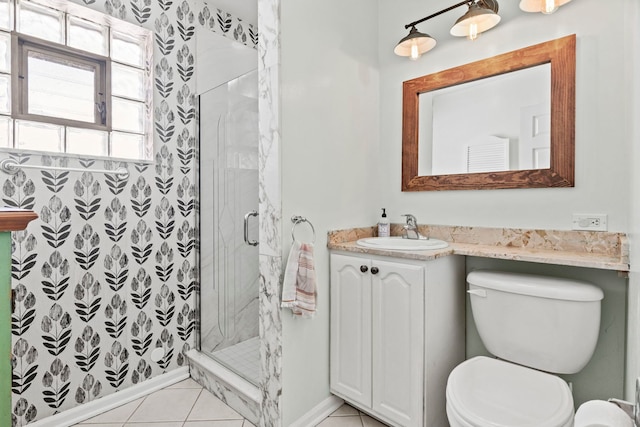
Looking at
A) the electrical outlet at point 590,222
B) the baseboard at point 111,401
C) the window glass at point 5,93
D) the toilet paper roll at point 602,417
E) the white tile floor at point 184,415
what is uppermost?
the window glass at point 5,93

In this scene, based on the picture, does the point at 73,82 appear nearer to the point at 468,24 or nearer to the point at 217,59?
the point at 217,59

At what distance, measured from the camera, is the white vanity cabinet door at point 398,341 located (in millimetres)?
1485

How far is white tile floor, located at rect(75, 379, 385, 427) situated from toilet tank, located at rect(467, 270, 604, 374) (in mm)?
804

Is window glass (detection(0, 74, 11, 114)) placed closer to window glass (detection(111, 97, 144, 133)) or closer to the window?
the window

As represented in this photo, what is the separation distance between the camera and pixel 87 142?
201cm

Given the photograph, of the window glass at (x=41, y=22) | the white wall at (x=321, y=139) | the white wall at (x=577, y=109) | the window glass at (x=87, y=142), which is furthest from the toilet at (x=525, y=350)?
the window glass at (x=41, y=22)

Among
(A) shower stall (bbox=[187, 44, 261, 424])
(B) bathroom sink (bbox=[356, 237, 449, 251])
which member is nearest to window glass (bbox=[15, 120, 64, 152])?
(A) shower stall (bbox=[187, 44, 261, 424])

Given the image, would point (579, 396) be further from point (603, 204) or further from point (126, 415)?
point (126, 415)

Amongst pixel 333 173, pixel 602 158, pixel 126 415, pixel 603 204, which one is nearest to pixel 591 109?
pixel 602 158

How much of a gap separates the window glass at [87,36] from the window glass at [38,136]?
20.3 inches

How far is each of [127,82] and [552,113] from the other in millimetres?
2457

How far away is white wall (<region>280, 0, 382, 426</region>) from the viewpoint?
5.36 feet

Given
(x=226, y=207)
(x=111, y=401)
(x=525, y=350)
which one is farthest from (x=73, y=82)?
(x=525, y=350)

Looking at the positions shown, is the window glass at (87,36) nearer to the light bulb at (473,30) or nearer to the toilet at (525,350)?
the light bulb at (473,30)
